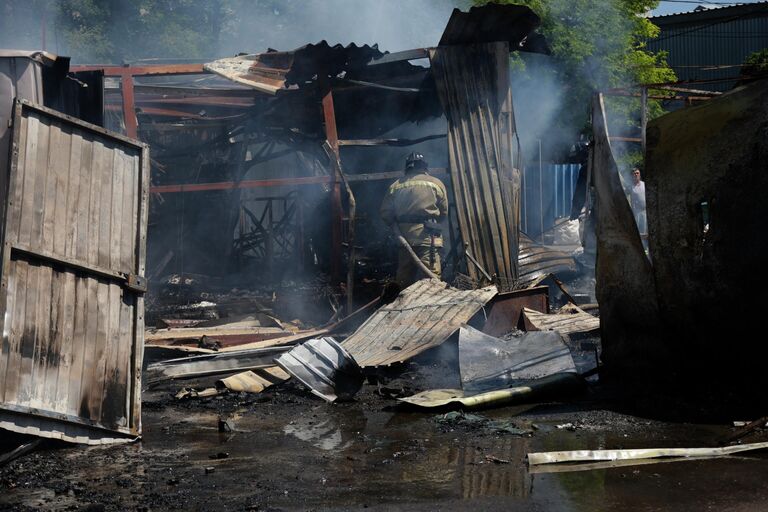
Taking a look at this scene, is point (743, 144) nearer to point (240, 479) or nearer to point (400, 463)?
point (400, 463)

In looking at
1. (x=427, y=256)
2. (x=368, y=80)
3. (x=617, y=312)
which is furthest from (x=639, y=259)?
(x=368, y=80)

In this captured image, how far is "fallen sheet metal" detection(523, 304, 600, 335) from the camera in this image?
9.60 metres

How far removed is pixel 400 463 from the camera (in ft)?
17.4

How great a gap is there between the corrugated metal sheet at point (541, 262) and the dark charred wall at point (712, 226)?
6.69m

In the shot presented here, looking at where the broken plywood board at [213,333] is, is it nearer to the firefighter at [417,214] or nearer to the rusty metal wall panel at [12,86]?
the firefighter at [417,214]

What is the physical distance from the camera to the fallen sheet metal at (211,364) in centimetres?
854

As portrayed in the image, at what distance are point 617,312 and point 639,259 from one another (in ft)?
1.76


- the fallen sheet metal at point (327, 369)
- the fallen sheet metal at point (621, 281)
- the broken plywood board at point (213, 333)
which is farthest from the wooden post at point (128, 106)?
the fallen sheet metal at point (621, 281)

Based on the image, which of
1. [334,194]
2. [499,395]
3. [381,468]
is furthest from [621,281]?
[334,194]

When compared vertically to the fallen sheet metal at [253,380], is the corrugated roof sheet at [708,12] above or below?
above

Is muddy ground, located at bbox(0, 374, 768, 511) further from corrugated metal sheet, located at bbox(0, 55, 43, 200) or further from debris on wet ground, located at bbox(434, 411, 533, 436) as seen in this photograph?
corrugated metal sheet, located at bbox(0, 55, 43, 200)

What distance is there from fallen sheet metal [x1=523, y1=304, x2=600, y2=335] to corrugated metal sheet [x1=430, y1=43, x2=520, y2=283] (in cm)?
186

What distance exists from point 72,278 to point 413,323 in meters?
4.19

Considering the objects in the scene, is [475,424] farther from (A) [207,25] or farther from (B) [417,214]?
(A) [207,25]
